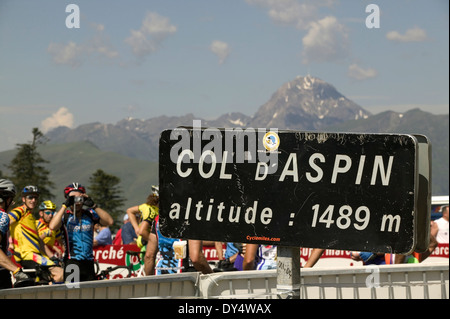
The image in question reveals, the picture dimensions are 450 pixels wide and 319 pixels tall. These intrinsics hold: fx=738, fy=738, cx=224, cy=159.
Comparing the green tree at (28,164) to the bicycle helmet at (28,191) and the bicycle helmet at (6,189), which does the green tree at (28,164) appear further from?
the bicycle helmet at (6,189)

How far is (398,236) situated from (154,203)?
6292 millimetres

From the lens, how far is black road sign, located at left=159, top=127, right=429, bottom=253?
124 inches

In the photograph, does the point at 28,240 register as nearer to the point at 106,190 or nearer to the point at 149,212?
the point at 149,212

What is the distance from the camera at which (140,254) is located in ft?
42.9

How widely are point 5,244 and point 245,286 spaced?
6.83 ft

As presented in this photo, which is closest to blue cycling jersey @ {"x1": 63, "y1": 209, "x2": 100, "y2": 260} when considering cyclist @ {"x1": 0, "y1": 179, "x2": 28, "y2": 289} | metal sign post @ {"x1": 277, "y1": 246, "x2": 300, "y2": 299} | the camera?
the camera

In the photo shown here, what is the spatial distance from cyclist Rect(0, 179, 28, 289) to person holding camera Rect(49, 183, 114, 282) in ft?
5.64

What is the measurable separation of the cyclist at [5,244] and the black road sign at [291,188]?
303 cm

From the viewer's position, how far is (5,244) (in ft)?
20.5

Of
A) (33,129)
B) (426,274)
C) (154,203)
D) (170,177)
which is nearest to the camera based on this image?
(170,177)

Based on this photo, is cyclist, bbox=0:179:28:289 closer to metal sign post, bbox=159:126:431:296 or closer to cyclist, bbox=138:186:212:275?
cyclist, bbox=138:186:212:275

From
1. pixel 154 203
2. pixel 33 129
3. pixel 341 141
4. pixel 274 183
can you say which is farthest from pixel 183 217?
pixel 33 129

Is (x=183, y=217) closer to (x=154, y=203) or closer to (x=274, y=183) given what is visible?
(x=274, y=183)

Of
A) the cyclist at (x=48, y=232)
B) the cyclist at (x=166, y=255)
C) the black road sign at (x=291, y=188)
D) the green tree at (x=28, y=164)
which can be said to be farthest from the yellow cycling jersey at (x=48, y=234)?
the green tree at (x=28, y=164)
